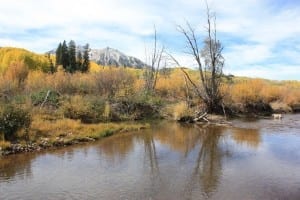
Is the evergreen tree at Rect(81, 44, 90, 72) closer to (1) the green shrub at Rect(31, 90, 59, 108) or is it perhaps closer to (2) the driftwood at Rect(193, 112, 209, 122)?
(2) the driftwood at Rect(193, 112, 209, 122)

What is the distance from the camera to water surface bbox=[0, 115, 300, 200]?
11.7 m

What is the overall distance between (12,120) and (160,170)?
8.07 m

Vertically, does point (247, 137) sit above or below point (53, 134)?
below

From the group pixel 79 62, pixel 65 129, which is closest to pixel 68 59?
pixel 79 62

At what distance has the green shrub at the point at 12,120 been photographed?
18094 millimetres

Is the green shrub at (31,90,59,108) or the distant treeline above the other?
the distant treeline

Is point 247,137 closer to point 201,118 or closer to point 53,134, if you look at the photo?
point 201,118

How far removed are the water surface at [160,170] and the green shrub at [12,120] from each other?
2.03 metres

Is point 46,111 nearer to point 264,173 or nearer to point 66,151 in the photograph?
point 66,151

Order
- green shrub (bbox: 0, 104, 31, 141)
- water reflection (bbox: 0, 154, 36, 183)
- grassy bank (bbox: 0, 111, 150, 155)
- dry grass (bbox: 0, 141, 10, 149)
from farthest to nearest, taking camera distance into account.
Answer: green shrub (bbox: 0, 104, 31, 141) < grassy bank (bbox: 0, 111, 150, 155) < dry grass (bbox: 0, 141, 10, 149) < water reflection (bbox: 0, 154, 36, 183)

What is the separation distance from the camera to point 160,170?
14547mm

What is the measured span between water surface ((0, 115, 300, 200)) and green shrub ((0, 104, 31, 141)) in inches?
79.9

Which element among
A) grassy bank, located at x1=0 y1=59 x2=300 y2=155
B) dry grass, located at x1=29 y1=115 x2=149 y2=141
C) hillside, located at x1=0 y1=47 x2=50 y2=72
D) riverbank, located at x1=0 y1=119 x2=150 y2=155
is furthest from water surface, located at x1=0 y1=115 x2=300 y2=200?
hillside, located at x1=0 y1=47 x2=50 y2=72

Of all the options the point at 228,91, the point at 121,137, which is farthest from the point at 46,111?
the point at 228,91
